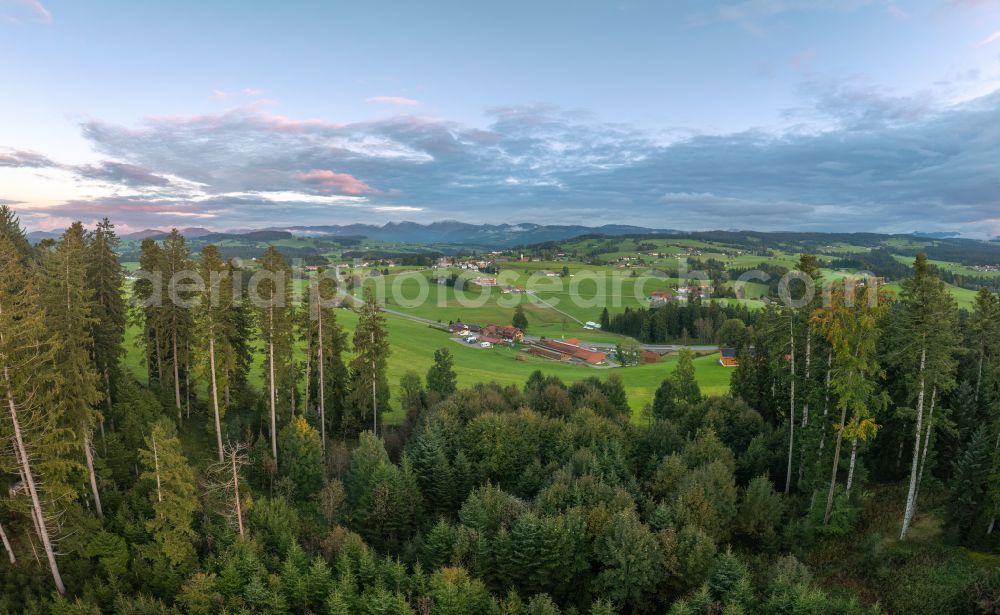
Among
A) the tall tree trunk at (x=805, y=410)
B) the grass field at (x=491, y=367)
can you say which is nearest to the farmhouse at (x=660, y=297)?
the grass field at (x=491, y=367)

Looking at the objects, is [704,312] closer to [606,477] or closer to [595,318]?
[595,318]

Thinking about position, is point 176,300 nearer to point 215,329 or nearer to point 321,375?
point 215,329

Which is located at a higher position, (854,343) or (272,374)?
(854,343)

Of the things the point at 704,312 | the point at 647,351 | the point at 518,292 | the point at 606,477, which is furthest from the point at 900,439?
the point at 518,292

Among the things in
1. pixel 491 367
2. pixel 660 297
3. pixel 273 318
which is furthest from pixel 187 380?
pixel 660 297

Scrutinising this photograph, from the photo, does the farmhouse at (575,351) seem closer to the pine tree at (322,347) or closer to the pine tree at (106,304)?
the pine tree at (322,347)

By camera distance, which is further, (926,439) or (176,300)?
(176,300)

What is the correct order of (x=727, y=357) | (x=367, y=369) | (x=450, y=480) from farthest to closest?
(x=727, y=357) → (x=367, y=369) → (x=450, y=480)

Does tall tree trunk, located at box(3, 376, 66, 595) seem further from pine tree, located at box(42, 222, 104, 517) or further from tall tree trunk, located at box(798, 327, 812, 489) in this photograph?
tall tree trunk, located at box(798, 327, 812, 489)
